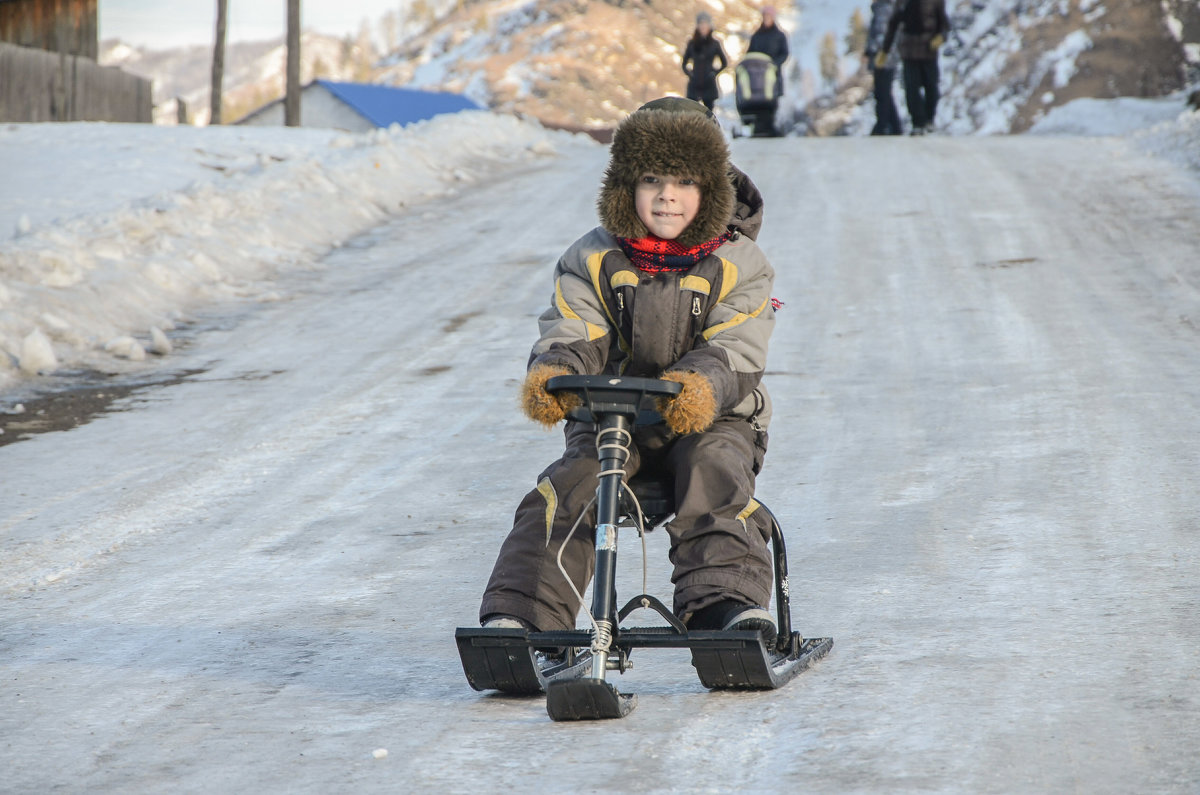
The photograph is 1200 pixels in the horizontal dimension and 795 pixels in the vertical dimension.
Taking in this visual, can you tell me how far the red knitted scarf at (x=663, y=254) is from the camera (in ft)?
11.6

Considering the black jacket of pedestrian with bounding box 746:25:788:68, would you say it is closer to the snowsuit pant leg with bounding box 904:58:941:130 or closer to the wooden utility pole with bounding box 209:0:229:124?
the snowsuit pant leg with bounding box 904:58:941:130

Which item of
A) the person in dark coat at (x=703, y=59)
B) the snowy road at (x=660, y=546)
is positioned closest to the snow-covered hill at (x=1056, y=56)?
the person in dark coat at (x=703, y=59)

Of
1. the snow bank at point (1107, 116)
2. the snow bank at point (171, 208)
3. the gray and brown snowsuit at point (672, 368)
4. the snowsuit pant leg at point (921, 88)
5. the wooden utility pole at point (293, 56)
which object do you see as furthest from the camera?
the wooden utility pole at point (293, 56)

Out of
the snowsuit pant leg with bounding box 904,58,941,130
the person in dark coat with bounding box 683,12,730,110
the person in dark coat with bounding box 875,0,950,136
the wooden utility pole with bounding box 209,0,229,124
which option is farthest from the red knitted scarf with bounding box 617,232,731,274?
the wooden utility pole with bounding box 209,0,229,124

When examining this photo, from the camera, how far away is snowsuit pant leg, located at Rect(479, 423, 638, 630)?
3.24 metres

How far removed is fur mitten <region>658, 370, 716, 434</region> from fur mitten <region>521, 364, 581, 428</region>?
0.74ft

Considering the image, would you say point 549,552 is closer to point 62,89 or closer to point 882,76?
point 882,76

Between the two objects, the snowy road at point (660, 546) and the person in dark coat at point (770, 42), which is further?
the person in dark coat at point (770, 42)

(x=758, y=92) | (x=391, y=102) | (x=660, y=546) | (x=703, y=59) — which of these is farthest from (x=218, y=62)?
(x=660, y=546)

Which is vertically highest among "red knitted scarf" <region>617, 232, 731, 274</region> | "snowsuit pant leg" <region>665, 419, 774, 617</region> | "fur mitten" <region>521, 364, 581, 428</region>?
"red knitted scarf" <region>617, 232, 731, 274</region>

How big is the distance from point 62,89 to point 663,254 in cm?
2802

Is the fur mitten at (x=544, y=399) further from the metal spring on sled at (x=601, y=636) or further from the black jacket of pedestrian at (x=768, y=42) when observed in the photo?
the black jacket of pedestrian at (x=768, y=42)

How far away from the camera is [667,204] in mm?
3506

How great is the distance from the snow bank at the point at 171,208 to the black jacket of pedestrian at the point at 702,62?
2322 mm
